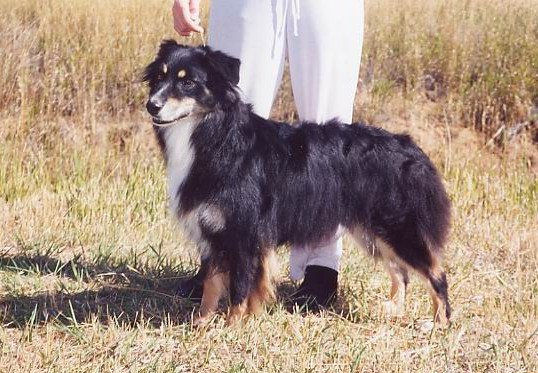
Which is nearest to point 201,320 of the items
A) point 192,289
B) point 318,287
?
point 192,289

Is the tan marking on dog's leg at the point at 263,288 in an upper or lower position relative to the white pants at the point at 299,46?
lower

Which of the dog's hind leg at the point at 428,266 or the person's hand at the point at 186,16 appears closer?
the person's hand at the point at 186,16

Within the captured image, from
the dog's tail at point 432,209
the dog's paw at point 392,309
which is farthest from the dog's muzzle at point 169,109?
the dog's paw at point 392,309

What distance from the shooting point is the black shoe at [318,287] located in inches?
158

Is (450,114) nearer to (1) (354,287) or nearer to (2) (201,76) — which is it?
(1) (354,287)

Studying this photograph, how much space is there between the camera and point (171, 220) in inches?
153

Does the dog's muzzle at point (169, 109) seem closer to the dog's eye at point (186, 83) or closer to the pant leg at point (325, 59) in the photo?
the dog's eye at point (186, 83)

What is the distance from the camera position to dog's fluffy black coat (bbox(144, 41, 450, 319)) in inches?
137

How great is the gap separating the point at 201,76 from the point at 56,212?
2.11 meters

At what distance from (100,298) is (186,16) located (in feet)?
4.30

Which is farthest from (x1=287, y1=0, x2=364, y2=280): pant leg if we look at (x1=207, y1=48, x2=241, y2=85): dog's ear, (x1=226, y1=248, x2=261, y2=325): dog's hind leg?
(x1=207, y1=48, x2=241, y2=85): dog's ear

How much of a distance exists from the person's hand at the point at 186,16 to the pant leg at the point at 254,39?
13 cm

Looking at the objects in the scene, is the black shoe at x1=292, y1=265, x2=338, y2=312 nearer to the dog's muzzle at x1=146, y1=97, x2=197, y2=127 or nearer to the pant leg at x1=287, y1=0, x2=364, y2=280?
the pant leg at x1=287, y1=0, x2=364, y2=280

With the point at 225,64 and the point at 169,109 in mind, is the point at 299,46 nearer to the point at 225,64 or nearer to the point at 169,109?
the point at 225,64
